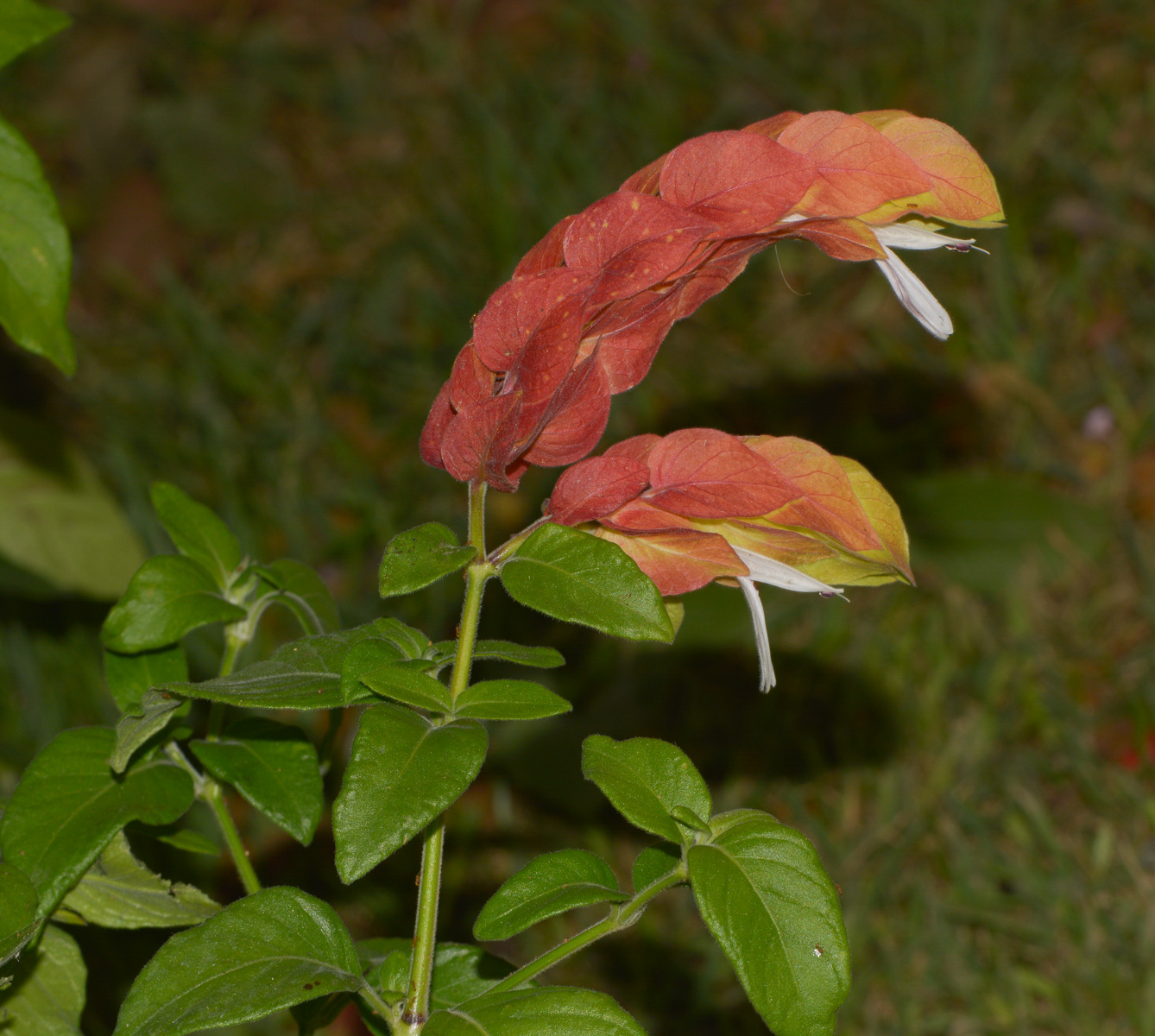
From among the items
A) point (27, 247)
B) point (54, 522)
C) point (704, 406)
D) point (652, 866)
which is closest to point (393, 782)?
point (652, 866)

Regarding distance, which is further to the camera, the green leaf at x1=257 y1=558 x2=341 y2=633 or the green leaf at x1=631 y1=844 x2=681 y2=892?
the green leaf at x1=257 y1=558 x2=341 y2=633

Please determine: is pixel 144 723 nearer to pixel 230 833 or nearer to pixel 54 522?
pixel 230 833

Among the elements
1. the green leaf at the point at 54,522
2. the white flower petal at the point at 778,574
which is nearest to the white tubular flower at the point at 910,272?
the white flower petal at the point at 778,574

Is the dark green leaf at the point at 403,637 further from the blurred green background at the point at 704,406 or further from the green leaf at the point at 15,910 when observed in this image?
the blurred green background at the point at 704,406

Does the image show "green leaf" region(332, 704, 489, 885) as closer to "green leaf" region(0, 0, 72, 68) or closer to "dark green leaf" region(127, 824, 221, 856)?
"dark green leaf" region(127, 824, 221, 856)

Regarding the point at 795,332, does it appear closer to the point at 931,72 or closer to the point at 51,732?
the point at 931,72

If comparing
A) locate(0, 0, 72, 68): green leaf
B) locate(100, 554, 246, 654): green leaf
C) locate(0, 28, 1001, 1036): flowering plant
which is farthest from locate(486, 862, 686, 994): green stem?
locate(0, 0, 72, 68): green leaf

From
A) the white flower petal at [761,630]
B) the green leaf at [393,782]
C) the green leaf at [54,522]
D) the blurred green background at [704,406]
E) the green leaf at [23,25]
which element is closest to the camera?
the green leaf at [393,782]

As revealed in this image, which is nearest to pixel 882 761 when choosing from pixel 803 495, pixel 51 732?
pixel 51 732
